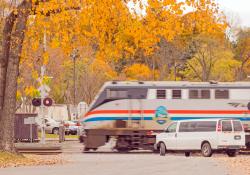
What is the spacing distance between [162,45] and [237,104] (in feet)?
160

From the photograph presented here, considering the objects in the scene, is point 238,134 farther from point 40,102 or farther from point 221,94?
point 40,102

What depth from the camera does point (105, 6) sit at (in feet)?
87.3

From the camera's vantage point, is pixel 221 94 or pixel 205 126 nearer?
pixel 205 126

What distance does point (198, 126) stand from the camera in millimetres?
38594

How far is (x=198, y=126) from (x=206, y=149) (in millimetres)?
1437

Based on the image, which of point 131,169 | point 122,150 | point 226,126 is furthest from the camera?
point 122,150

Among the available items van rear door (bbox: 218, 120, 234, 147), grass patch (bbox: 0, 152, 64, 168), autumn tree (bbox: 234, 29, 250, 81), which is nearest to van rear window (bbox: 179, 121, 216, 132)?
van rear door (bbox: 218, 120, 234, 147)

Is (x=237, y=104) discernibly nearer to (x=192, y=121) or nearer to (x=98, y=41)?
(x=192, y=121)

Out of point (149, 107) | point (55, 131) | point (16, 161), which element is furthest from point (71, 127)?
point (16, 161)

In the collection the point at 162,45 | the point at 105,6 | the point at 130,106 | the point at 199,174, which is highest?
the point at 162,45

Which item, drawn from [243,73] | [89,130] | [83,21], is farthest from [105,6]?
[243,73]

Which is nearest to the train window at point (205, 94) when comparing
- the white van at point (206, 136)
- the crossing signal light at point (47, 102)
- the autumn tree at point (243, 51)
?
the white van at point (206, 136)

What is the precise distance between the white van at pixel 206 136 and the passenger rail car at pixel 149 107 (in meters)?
4.39

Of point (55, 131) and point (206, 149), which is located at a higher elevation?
point (55, 131)
